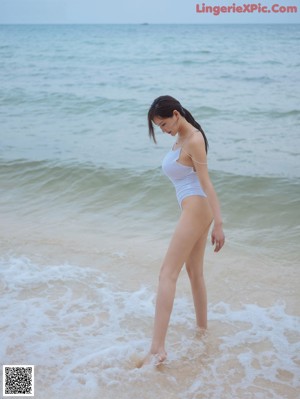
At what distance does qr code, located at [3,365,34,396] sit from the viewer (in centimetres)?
335

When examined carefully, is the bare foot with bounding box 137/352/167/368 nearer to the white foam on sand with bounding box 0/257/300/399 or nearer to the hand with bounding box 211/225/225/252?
the white foam on sand with bounding box 0/257/300/399

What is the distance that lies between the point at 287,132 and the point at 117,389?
8663 mm

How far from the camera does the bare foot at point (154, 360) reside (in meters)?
3.52

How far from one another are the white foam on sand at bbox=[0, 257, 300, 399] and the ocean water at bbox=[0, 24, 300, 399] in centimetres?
1

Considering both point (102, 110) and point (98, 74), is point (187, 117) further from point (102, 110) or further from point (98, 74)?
point (98, 74)

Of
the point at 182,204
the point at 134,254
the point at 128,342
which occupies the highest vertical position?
the point at 182,204

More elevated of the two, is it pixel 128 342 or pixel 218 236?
pixel 218 236

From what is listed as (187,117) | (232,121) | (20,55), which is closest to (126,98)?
(232,121)

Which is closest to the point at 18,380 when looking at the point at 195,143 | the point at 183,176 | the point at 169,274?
the point at 169,274

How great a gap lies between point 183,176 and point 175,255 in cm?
49

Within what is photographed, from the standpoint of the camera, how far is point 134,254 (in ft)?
18.2

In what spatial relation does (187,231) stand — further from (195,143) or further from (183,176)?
(195,143)

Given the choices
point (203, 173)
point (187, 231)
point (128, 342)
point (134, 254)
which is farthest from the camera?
point (134, 254)

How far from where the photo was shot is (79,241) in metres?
5.98
